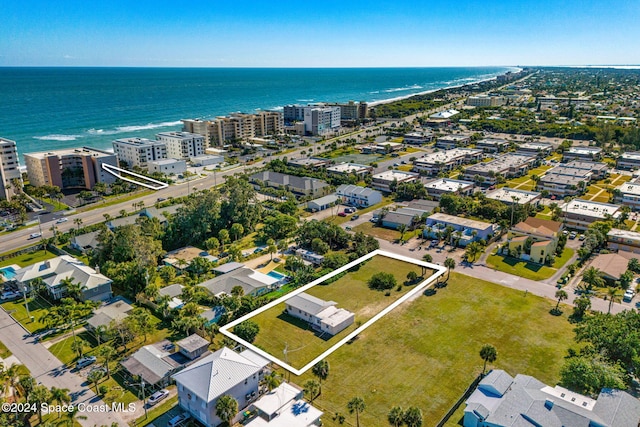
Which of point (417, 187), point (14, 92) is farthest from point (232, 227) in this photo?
point (14, 92)

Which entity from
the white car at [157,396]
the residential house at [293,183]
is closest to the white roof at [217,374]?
the white car at [157,396]

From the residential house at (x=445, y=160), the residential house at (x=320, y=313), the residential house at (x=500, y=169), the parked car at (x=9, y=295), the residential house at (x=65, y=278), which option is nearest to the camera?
the residential house at (x=320, y=313)

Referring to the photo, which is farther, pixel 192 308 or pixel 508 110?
pixel 508 110

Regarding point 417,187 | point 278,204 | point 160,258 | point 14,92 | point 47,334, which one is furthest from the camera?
point 14,92

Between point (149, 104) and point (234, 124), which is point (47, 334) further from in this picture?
point (149, 104)

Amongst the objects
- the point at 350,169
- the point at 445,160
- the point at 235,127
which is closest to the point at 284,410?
the point at 350,169

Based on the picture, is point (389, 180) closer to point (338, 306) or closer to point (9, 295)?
point (338, 306)

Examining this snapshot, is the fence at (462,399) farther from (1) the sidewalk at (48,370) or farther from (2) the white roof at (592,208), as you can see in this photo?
(2) the white roof at (592,208)
